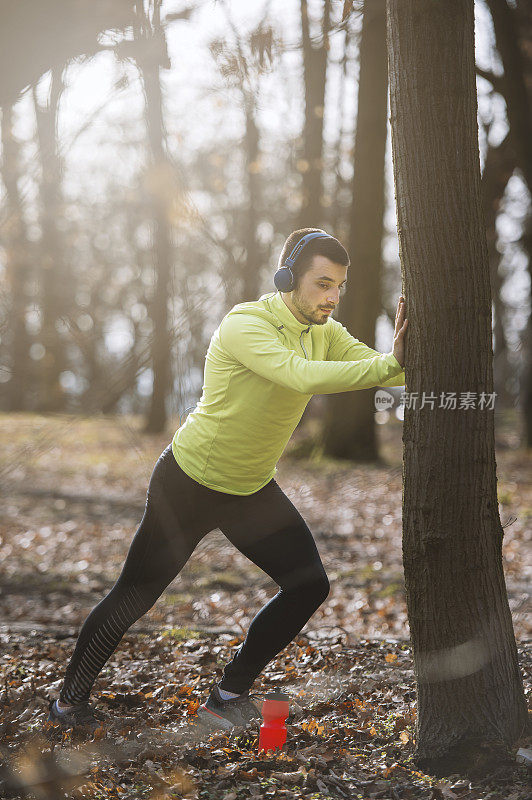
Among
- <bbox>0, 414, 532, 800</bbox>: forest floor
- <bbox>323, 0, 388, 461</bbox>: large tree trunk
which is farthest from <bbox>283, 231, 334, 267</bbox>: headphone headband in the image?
<bbox>323, 0, 388, 461</bbox>: large tree trunk

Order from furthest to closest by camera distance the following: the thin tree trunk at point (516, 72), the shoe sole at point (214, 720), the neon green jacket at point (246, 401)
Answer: the thin tree trunk at point (516, 72) → the shoe sole at point (214, 720) → the neon green jacket at point (246, 401)

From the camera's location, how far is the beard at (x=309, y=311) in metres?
3.21

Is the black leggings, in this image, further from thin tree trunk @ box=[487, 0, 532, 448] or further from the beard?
thin tree trunk @ box=[487, 0, 532, 448]

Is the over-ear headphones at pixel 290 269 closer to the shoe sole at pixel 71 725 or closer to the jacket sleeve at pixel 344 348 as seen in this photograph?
the jacket sleeve at pixel 344 348

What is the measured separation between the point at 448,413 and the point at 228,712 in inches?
68.5

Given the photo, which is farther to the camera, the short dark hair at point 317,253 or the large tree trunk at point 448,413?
the short dark hair at point 317,253

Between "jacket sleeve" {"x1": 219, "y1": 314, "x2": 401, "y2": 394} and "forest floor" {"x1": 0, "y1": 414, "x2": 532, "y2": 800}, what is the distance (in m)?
0.82

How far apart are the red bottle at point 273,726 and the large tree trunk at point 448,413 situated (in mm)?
586

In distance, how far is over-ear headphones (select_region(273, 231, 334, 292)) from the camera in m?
3.20

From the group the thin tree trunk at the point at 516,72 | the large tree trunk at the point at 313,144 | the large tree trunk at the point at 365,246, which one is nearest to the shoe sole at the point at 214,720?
the thin tree trunk at the point at 516,72

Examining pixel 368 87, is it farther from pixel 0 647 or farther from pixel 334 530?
pixel 0 647

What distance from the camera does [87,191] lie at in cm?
2227

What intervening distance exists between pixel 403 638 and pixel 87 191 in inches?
787

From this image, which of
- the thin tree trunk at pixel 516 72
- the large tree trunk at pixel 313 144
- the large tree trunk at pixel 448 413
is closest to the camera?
the large tree trunk at pixel 448 413
